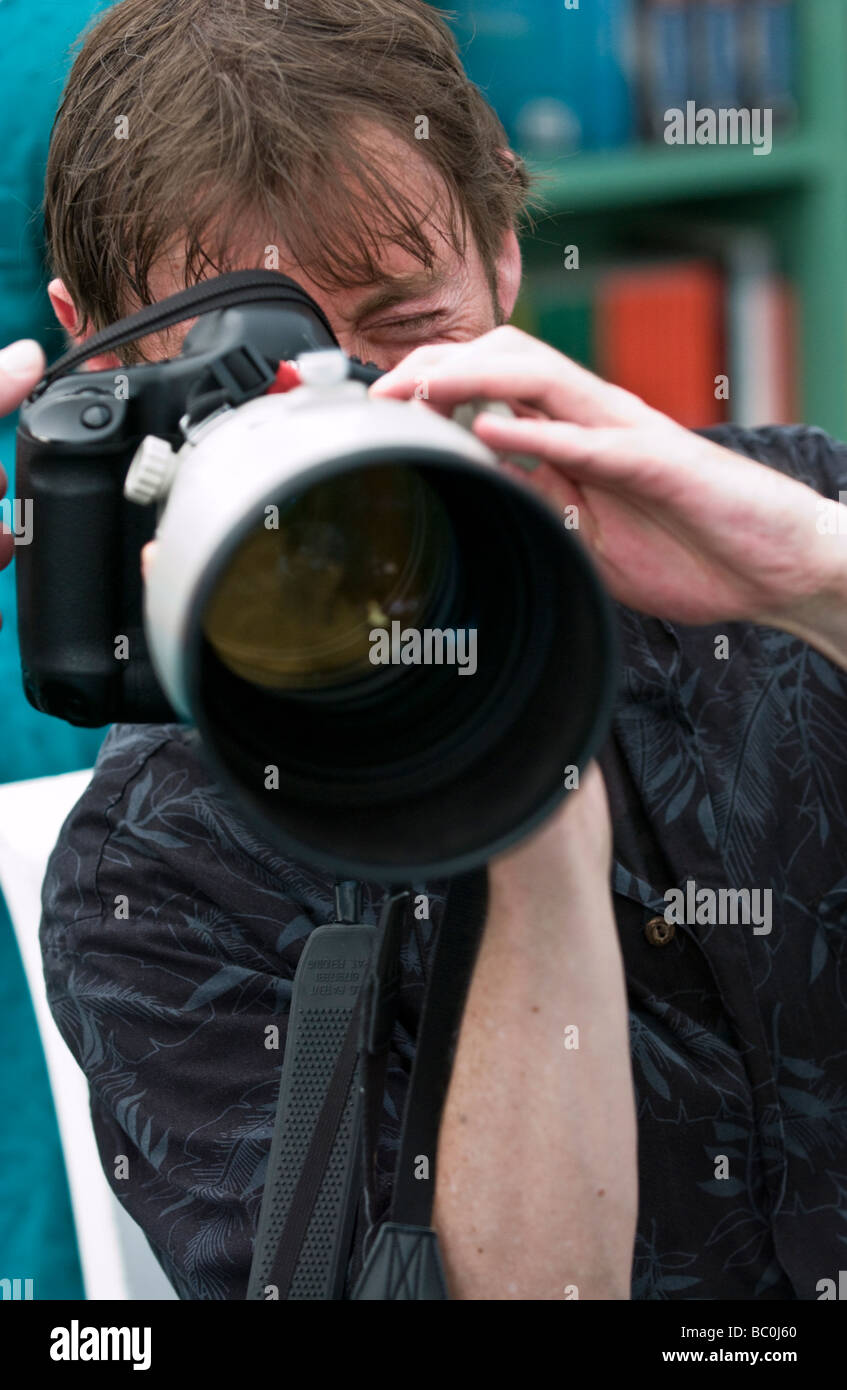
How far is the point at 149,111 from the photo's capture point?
816mm

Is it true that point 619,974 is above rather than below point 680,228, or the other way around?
below

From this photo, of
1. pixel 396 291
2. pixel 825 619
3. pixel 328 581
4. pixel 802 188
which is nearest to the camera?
pixel 328 581

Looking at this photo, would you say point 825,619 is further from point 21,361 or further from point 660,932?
point 21,361

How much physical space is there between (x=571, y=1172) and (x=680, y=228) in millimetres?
1564

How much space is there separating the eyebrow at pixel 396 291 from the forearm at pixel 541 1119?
0.32 m

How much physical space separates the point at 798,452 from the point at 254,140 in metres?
0.40

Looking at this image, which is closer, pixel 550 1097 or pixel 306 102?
pixel 550 1097

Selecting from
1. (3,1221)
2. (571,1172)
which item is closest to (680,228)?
(3,1221)

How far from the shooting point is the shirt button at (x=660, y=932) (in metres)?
0.82

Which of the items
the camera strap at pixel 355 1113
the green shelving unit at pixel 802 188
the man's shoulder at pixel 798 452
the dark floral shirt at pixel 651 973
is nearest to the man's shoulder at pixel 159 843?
the dark floral shirt at pixel 651 973

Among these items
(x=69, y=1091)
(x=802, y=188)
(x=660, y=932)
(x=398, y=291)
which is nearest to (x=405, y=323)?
(x=398, y=291)

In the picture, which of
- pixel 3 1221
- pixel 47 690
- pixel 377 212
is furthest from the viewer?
pixel 3 1221

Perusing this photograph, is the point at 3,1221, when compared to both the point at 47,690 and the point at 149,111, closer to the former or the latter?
the point at 47,690

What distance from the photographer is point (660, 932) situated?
823 mm
